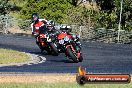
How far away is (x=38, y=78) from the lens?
47.7ft

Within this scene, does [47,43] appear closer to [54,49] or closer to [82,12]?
[54,49]

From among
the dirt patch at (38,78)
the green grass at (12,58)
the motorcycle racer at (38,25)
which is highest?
the motorcycle racer at (38,25)

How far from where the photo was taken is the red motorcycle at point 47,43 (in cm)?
2381

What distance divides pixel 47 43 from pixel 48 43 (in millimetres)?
211

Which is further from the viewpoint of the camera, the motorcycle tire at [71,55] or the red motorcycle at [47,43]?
the red motorcycle at [47,43]

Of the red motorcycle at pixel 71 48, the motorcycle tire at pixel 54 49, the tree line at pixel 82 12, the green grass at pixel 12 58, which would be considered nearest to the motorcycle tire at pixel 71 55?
the red motorcycle at pixel 71 48

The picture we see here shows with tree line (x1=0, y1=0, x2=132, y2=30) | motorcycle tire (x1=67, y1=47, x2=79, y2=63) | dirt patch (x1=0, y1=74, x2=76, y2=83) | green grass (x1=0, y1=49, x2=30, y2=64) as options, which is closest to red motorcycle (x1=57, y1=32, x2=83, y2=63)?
motorcycle tire (x1=67, y1=47, x2=79, y2=63)

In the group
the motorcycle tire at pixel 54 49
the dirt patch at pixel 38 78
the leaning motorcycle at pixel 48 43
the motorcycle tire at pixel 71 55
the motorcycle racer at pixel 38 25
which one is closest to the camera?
the dirt patch at pixel 38 78

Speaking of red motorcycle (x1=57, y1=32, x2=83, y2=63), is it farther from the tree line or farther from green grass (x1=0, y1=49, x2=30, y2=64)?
the tree line

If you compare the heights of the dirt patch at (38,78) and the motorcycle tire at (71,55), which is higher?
the dirt patch at (38,78)

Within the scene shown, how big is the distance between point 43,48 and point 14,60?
417 centimetres

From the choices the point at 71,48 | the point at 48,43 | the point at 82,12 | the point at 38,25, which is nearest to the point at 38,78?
the point at 71,48

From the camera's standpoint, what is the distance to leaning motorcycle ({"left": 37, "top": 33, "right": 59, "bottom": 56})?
23.8m

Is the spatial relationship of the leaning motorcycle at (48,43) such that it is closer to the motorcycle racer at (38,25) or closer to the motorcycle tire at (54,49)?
the motorcycle tire at (54,49)
